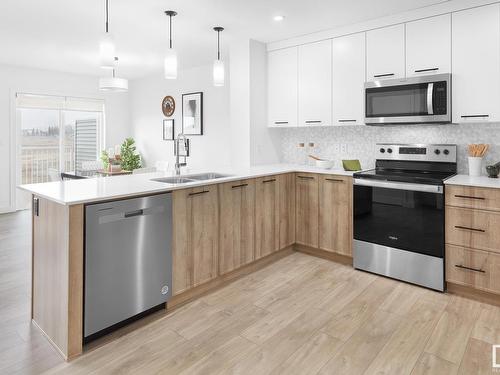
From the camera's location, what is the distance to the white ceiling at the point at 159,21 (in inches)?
123

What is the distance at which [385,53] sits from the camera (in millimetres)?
3400

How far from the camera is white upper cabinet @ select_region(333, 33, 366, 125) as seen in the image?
3586 mm

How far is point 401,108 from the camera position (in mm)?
3279

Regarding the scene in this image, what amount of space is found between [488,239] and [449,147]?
99 cm

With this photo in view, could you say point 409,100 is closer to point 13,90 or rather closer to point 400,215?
point 400,215

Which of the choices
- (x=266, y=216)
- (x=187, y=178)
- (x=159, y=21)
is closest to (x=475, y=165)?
(x=266, y=216)

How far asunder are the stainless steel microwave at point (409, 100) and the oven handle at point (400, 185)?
0.61 metres

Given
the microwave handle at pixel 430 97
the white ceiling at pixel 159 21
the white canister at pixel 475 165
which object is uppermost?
the white ceiling at pixel 159 21

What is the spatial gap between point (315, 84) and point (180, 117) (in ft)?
9.92

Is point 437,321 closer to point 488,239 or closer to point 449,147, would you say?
point 488,239

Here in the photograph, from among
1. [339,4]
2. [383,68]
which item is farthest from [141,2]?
[383,68]

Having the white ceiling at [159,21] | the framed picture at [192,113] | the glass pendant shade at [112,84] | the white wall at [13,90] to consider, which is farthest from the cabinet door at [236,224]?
the white wall at [13,90]

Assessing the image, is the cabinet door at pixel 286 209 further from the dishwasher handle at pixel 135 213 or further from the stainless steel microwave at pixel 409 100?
the dishwasher handle at pixel 135 213

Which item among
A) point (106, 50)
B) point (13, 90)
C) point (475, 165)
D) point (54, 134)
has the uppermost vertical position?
point (13, 90)
